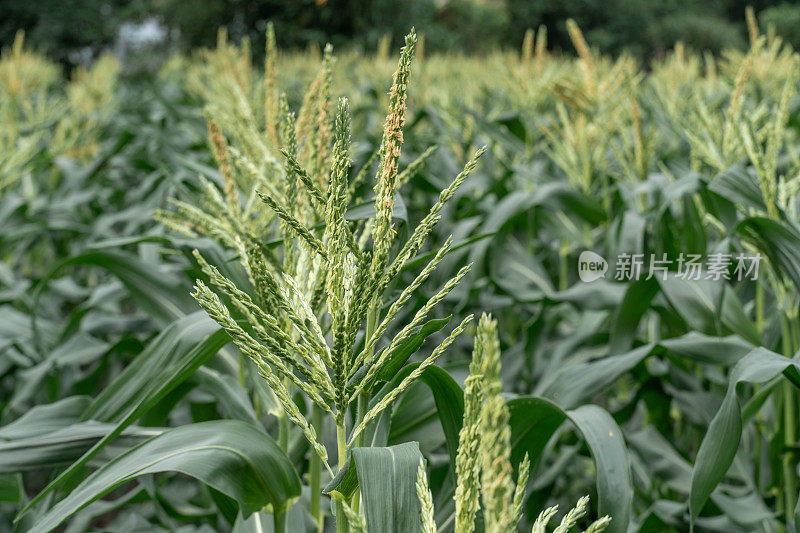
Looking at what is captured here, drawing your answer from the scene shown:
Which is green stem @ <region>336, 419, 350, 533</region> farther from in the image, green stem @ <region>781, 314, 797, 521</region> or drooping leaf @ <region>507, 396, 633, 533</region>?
green stem @ <region>781, 314, 797, 521</region>

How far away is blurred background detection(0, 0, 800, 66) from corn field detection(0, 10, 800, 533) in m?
11.1

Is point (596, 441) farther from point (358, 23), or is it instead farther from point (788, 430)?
point (358, 23)

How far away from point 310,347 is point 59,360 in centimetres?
135

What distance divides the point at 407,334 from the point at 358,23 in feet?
46.3

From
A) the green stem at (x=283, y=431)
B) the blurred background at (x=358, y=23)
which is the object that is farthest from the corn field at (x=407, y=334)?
the blurred background at (x=358, y=23)

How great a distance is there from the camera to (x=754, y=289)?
1.87 metres

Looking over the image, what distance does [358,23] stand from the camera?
1391 cm

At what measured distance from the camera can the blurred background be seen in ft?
46.4

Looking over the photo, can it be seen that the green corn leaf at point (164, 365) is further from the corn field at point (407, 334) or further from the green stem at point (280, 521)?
the green stem at point (280, 521)

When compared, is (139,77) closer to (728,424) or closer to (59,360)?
(59,360)

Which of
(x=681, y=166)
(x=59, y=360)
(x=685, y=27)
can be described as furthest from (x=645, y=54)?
(x=59, y=360)

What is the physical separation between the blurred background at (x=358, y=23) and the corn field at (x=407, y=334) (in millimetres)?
11135

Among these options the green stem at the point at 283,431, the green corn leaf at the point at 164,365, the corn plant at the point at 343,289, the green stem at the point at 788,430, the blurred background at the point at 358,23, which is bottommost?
the green stem at the point at 788,430

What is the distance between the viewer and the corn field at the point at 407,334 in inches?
24.8
